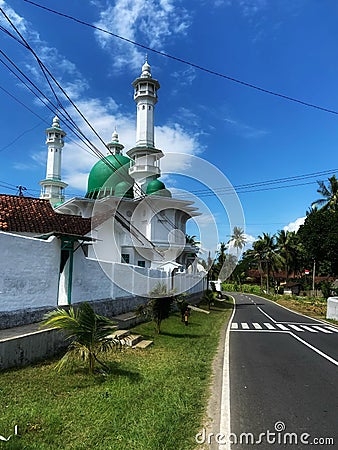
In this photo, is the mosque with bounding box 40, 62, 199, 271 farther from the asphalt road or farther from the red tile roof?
the asphalt road

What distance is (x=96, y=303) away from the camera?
14234 mm

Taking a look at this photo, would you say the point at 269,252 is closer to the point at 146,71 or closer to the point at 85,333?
the point at 146,71

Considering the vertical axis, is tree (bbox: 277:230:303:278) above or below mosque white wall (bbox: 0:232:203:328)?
above

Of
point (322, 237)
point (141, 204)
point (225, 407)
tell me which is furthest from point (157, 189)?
point (225, 407)

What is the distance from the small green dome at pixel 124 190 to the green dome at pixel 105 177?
1.47 ft

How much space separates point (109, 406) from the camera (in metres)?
5.82

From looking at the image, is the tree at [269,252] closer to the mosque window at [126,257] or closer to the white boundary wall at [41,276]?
the mosque window at [126,257]

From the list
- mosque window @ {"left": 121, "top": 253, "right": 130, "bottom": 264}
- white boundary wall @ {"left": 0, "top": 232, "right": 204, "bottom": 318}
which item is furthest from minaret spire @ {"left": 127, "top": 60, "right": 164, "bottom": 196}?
white boundary wall @ {"left": 0, "top": 232, "right": 204, "bottom": 318}

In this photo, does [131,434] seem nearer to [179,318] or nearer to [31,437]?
[31,437]

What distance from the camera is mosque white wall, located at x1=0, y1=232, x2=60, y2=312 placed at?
30.7 ft

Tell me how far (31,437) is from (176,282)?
2332 centimetres

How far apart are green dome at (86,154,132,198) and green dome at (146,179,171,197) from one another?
71.1 inches

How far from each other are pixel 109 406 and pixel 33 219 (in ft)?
44.1

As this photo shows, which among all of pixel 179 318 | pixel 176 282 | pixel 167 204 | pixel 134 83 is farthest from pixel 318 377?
pixel 134 83
